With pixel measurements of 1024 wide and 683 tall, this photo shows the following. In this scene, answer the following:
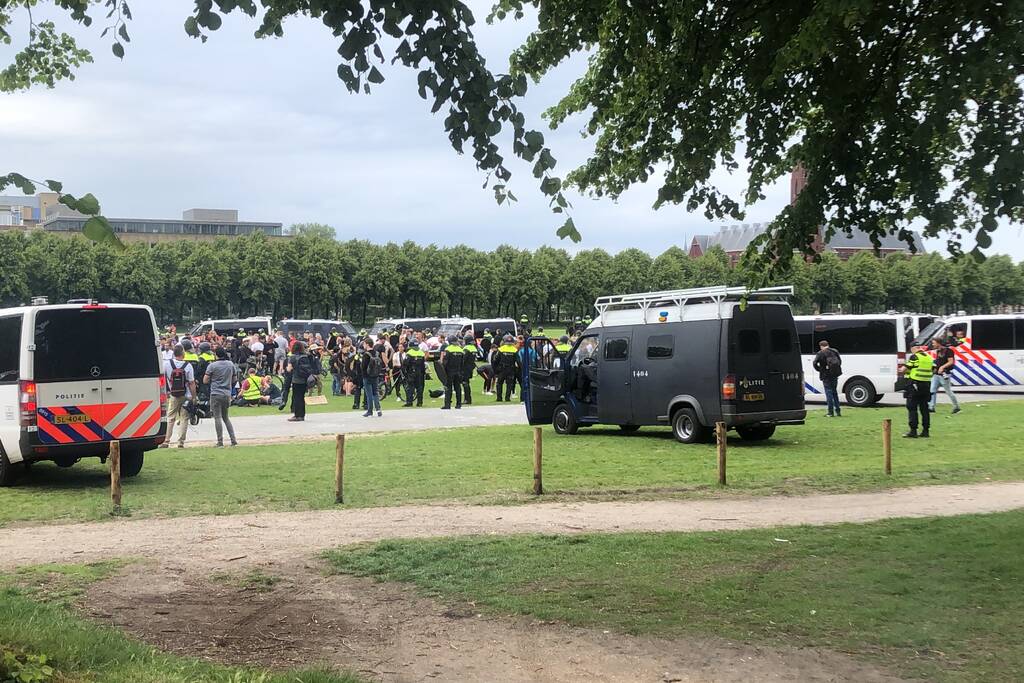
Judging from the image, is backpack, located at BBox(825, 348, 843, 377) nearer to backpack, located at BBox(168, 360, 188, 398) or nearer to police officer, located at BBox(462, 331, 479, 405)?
police officer, located at BBox(462, 331, 479, 405)

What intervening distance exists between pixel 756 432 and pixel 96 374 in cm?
1154

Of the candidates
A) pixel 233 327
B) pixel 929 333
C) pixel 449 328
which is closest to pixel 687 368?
pixel 929 333

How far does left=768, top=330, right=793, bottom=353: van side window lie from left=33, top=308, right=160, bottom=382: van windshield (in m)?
10.4

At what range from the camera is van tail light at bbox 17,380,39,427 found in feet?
41.8

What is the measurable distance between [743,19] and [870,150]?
5.64ft

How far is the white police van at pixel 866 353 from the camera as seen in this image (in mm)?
27578

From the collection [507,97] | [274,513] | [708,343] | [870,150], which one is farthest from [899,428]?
[507,97]

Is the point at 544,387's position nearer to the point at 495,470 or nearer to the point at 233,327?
the point at 495,470

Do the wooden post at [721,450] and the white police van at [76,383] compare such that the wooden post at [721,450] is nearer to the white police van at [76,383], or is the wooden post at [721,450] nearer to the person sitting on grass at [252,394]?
the white police van at [76,383]

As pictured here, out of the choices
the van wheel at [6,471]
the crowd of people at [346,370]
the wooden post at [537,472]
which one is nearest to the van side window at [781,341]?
the crowd of people at [346,370]

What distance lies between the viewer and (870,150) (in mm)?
9359

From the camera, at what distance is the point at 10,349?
42.8ft

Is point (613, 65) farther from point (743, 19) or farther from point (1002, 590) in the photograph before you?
point (1002, 590)

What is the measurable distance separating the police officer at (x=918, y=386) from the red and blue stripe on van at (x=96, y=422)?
12.9 m
